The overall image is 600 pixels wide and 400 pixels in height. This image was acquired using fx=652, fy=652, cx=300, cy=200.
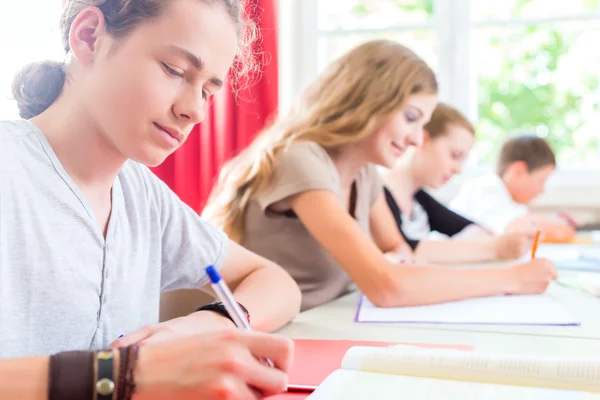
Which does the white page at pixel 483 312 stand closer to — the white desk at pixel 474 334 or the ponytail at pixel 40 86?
the white desk at pixel 474 334

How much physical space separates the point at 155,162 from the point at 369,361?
1.12 ft

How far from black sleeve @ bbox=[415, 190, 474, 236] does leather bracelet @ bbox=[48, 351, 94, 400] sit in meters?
2.06

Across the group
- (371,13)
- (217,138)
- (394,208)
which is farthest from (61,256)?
(371,13)

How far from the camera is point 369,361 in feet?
2.33

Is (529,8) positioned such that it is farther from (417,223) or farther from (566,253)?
(566,253)

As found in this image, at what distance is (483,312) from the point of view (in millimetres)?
1101

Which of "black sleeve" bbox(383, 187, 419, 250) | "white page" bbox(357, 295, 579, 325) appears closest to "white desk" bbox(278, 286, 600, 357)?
"white page" bbox(357, 295, 579, 325)

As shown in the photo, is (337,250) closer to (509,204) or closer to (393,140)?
(393,140)

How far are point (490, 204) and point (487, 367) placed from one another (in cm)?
220

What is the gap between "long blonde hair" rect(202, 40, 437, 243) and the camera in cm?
144

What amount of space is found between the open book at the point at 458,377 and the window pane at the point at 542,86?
284cm

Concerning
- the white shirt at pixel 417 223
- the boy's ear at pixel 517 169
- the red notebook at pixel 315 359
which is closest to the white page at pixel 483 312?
the red notebook at pixel 315 359

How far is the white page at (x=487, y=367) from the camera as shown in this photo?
648 millimetres

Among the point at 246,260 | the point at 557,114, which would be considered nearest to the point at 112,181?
the point at 246,260
